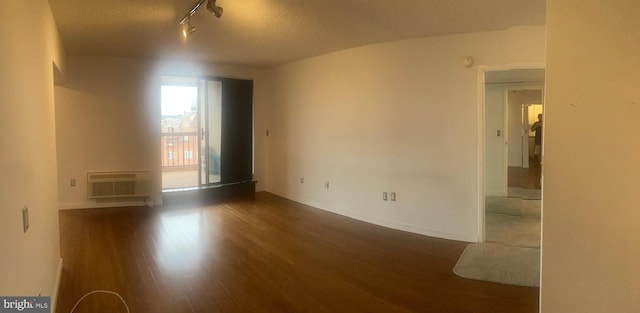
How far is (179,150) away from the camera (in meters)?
7.70

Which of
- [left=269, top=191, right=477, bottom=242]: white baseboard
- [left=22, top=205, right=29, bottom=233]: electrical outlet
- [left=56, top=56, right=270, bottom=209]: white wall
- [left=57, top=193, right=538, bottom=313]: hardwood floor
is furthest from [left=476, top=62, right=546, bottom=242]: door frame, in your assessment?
[left=56, top=56, right=270, bottom=209]: white wall

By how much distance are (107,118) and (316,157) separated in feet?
10.9

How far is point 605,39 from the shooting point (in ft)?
4.99

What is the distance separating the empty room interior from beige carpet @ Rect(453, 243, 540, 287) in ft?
0.08

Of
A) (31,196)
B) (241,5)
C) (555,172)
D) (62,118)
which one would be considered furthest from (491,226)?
(62,118)

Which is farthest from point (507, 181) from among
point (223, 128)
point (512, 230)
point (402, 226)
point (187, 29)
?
point (187, 29)

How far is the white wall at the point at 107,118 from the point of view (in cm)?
544

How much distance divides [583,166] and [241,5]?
2.83 meters

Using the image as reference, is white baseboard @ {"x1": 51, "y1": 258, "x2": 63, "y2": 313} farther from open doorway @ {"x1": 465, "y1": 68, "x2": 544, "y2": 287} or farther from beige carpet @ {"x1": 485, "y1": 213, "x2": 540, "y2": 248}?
beige carpet @ {"x1": 485, "y1": 213, "x2": 540, "y2": 248}

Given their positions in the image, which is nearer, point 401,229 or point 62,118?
point 401,229

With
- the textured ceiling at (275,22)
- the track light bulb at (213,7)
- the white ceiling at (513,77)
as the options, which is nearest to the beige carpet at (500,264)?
the textured ceiling at (275,22)

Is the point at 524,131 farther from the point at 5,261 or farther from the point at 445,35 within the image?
the point at 5,261

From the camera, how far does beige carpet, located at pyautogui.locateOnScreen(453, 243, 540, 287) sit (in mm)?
3035

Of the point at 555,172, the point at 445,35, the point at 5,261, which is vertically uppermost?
the point at 445,35
